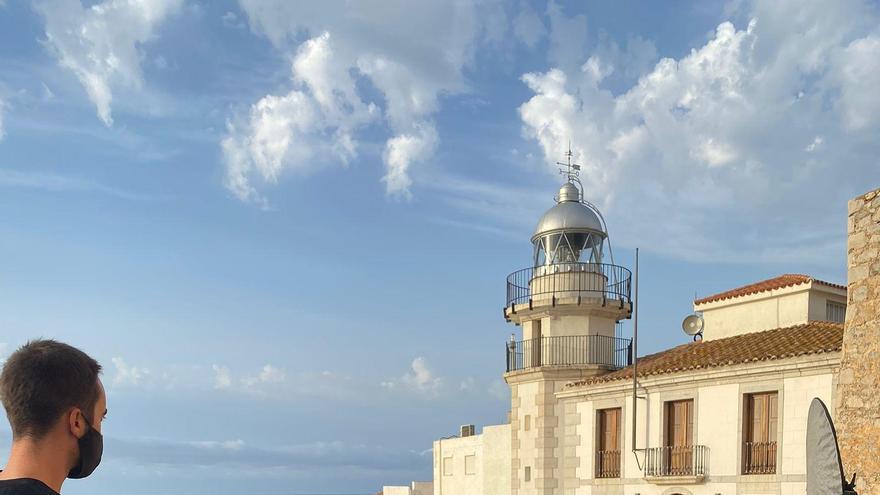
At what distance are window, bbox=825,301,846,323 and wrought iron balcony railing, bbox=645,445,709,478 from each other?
17.4 ft

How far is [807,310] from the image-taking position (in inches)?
1011

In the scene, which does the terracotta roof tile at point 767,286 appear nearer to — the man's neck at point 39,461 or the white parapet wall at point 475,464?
the white parapet wall at point 475,464

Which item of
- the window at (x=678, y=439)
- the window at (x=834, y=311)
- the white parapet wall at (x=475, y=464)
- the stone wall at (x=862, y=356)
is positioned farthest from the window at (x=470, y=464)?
the stone wall at (x=862, y=356)

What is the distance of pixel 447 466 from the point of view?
3447 centimetres

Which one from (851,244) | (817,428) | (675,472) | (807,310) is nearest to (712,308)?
(807,310)

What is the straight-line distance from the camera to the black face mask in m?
2.05

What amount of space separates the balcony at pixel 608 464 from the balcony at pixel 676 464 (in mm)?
1202

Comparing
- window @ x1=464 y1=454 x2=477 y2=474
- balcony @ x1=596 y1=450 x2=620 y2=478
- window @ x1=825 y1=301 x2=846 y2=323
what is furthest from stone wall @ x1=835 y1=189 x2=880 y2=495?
window @ x1=464 y1=454 x2=477 y2=474

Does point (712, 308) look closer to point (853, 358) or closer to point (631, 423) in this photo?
point (631, 423)

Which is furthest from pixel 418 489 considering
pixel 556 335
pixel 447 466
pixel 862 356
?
pixel 862 356

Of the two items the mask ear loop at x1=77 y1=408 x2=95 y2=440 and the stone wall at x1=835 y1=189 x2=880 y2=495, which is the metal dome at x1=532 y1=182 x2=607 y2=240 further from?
the mask ear loop at x1=77 y1=408 x2=95 y2=440

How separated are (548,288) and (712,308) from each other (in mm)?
4457

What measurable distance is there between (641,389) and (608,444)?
206cm

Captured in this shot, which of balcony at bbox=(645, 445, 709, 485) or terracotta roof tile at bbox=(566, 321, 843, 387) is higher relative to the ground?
terracotta roof tile at bbox=(566, 321, 843, 387)
